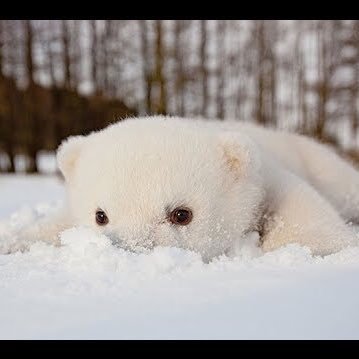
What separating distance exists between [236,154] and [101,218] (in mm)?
870

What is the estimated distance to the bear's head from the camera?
2889 mm

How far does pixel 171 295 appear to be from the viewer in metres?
2.08

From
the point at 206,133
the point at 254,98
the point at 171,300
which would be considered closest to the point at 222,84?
the point at 254,98

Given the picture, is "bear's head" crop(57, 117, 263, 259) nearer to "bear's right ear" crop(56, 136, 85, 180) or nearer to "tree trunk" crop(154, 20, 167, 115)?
"bear's right ear" crop(56, 136, 85, 180)

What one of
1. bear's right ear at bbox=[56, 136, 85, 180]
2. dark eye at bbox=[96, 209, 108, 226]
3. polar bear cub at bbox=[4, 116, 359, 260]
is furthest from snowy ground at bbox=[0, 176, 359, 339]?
bear's right ear at bbox=[56, 136, 85, 180]

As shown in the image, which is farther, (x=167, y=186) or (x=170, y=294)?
(x=167, y=186)

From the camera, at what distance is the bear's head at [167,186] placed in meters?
2.89

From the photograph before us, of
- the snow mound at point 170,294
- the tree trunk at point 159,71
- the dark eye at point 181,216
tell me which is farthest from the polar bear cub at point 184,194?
the tree trunk at point 159,71

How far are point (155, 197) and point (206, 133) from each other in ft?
2.45

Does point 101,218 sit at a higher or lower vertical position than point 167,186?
lower

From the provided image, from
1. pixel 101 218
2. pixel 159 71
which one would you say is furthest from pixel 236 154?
pixel 159 71

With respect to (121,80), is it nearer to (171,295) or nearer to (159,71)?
(159,71)

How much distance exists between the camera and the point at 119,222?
113 inches

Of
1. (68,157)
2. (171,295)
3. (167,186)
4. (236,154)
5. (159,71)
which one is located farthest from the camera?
(159,71)
